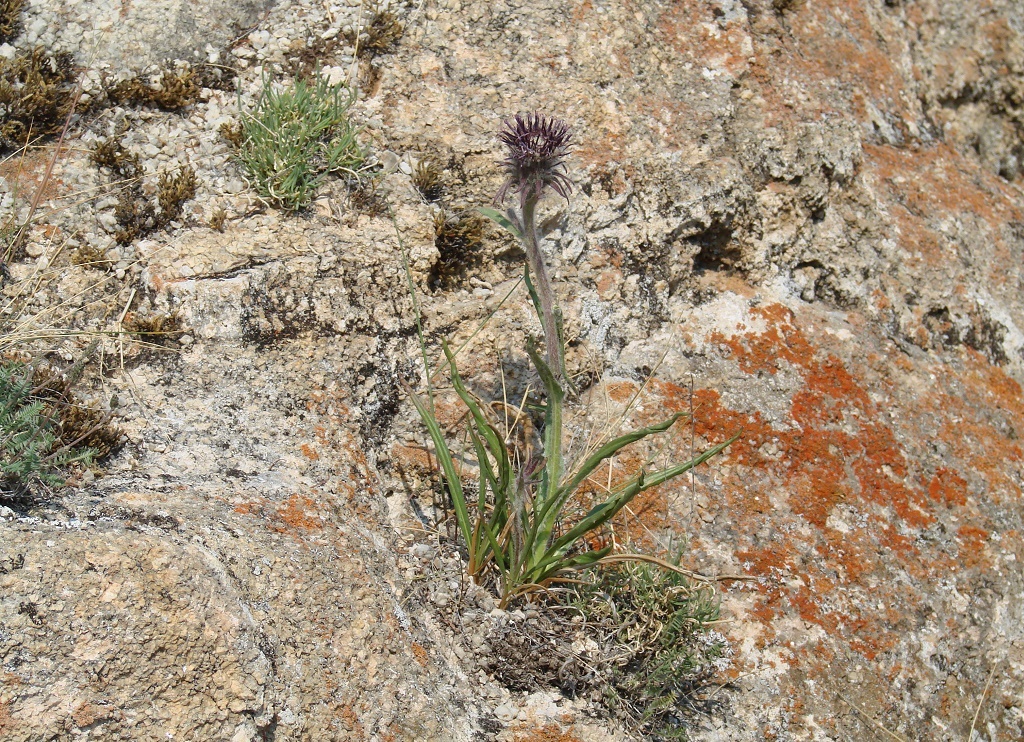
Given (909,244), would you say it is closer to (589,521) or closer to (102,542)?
(589,521)

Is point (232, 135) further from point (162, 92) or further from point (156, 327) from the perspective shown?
point (156, 327)

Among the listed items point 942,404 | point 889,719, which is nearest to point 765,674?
point 889,719

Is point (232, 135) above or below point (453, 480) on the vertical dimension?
above

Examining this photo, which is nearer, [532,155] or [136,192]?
[532,155]

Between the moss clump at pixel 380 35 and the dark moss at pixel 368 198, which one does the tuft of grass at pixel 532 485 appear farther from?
the moss clump at pixel 380 35

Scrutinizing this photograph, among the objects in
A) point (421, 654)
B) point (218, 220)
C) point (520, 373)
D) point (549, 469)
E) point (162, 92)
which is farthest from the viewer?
point (162, 92)

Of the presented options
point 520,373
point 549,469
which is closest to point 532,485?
point 549,469

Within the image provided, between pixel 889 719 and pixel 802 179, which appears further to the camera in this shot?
pixel 802 179
